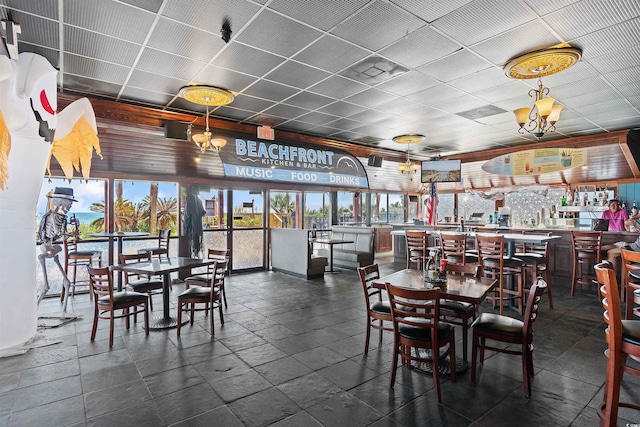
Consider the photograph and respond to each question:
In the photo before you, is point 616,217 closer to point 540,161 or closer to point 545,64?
point 540,161

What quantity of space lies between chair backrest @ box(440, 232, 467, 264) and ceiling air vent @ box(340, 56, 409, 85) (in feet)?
9.49

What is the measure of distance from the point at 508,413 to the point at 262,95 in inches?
191

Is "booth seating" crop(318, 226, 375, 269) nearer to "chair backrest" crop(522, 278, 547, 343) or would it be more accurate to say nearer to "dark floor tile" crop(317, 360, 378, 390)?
"dark floor tile" crop(317, 360, 378, 390)

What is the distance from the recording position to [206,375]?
3.06 meters

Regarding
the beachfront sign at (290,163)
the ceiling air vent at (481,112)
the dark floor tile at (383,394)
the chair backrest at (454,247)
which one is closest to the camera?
the dark floor tile at (383,394)

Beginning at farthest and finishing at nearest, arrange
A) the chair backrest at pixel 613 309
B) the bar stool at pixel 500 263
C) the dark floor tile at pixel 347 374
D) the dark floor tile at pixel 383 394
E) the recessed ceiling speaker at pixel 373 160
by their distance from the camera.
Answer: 1. the recessed ceiling speaker at pixel 373 160
2. the bar stool at pixel 500 263
3. the dark floor tile at pixel 347 374
4. the dark floor tile at pixel 383 394
5. the chair backrest at pixel 613 309

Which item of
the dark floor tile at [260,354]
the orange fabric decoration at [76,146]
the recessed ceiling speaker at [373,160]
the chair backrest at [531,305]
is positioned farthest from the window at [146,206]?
the chair backrest at [531,305]

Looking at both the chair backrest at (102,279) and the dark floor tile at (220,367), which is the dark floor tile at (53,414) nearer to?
the dark floor tile at (220,367)

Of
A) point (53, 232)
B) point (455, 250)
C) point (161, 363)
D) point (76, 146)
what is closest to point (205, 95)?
point (76, 146)

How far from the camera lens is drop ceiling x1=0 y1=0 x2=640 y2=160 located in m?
3.04

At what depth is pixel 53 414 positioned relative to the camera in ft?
8.18

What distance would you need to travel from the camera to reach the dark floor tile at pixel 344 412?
2.37m

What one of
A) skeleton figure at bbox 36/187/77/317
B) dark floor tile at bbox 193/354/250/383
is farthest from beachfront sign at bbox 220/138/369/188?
dark floor tile at bbox 193/354/250/383

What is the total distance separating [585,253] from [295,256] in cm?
559
